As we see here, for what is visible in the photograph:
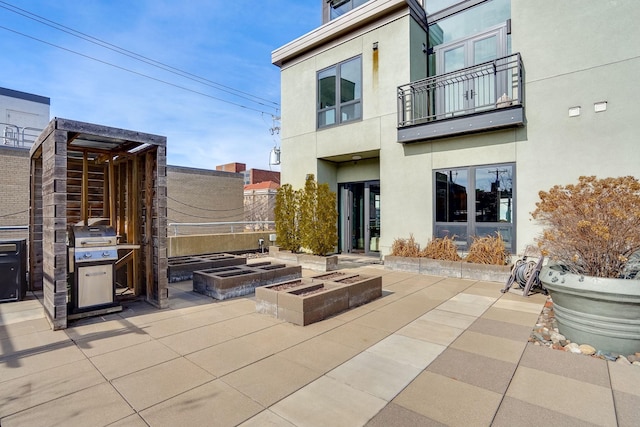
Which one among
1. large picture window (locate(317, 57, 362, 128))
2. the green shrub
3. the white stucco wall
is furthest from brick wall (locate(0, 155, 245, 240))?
the white stucco wall

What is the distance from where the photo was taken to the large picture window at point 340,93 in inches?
373

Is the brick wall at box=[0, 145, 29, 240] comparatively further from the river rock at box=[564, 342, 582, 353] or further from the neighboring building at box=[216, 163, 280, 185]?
the neighboring building at box=[216, 163, 280, 185]

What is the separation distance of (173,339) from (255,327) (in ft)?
3.10

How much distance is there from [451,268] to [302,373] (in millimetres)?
5109

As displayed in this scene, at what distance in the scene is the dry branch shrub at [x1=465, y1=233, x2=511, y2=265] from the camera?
664 centimetres

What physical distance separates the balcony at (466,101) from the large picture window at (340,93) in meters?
1.56

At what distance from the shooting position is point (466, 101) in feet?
27.3

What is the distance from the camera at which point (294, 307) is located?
418cm

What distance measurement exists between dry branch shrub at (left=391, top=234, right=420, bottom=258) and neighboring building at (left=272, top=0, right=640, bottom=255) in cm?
35

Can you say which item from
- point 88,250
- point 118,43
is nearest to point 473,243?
point 88,250

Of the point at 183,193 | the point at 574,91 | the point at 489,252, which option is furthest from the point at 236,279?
the point at 183,193

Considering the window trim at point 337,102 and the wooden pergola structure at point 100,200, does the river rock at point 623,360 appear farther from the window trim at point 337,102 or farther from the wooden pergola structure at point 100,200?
the window trim at point 337,102

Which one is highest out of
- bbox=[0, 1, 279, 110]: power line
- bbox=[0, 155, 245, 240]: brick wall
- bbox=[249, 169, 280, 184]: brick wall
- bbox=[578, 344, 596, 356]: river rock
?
bbox=[0, 1, 279, 110]: power line

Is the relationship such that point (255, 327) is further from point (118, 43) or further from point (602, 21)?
point (118, 43)
